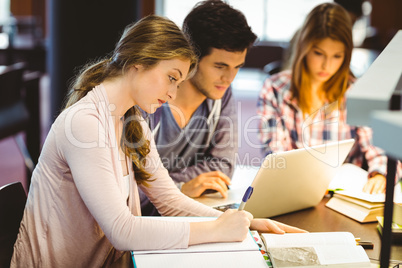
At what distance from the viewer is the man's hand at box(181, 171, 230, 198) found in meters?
1.75

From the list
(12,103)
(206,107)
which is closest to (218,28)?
(206,107)

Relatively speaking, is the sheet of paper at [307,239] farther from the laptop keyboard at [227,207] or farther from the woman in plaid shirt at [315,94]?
the woman in plaid shirt at [315,94]

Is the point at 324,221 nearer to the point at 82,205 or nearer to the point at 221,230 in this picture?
the point at 221,230

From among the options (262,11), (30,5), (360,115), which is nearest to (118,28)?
(360,115)

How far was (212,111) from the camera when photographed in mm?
2123

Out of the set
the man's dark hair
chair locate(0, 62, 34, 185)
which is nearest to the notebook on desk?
the man's dark hair

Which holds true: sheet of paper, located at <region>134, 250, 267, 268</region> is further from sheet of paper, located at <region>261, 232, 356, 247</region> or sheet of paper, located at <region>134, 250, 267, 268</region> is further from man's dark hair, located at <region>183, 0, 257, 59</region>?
man's dark hair, located at <region>183, 0, 257, 59</region>

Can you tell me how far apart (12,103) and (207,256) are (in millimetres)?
2749

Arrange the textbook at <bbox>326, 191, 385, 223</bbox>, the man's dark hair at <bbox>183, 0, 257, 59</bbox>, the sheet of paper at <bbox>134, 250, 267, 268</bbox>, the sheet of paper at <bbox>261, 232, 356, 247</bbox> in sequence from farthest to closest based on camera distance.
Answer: the man's dark hair at <bbox>183, 0, 257, 59</bbox> < the textbook at <bbox>326, 191, 385, 223</bbox> < the sheet of paper at <bbox>261, 232, 356, 247</bbox> < the sheet of paper at <bbox>134, 250, 267, 268</bbox>

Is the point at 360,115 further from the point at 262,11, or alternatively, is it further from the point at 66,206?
the point at 262,11

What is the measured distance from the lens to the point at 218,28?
196 centimetres

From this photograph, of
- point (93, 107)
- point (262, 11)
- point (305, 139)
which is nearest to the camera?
point (93, 107)

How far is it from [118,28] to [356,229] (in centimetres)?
207

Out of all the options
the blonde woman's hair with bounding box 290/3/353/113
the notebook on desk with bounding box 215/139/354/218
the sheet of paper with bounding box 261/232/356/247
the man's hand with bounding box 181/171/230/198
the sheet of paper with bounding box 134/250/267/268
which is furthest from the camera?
the blonde woman's hair with bounding box 290/3/353/113
